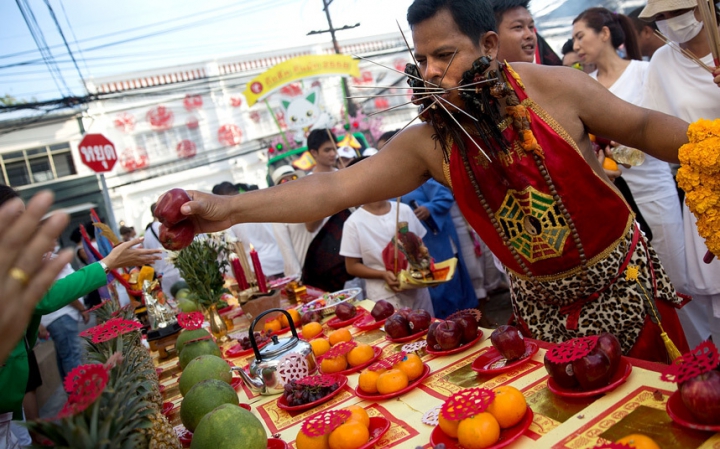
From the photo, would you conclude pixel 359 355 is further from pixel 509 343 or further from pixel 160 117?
pixel 160 117

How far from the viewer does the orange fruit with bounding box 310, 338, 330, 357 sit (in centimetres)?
247

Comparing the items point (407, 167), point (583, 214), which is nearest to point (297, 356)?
point (407, 167)

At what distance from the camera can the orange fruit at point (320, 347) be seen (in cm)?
247

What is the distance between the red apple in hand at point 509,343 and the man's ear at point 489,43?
996 mm

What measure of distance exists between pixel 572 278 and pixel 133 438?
5.08 ft

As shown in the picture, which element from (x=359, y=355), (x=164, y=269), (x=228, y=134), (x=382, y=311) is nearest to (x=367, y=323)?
(x=382, y=311)

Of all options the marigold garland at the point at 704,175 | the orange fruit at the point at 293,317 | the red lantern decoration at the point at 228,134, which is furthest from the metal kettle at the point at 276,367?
the red lantern decoration at the point at 228,134

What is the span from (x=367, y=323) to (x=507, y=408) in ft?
5.01

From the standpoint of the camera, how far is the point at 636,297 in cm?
191

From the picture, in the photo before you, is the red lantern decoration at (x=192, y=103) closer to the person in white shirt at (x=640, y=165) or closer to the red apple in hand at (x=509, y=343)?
the person in white shirt at (x=640, y=165)

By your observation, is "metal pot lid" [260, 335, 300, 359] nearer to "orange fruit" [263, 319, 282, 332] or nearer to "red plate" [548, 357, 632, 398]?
"orange fruit" [263, 319, 282, 332]

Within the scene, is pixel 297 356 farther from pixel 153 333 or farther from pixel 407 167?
pixel 153 333

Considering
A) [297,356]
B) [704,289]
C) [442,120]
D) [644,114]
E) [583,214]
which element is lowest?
[704,289]

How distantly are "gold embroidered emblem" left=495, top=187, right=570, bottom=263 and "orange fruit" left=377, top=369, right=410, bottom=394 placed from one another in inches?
26.3
